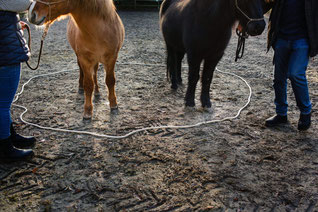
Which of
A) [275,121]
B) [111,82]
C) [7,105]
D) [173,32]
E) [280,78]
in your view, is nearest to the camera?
[7,105]

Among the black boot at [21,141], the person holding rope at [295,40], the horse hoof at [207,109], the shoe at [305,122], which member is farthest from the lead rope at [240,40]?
the black boot at [21,141]

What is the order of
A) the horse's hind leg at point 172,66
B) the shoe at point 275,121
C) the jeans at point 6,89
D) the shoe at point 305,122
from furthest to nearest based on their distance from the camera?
the horse's hind leg at point 172,66 → the shoe at point 275,121 → the shoe at point 305,122 → the jeans at point 6,89

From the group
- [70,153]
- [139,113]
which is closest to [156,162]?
[70,153]

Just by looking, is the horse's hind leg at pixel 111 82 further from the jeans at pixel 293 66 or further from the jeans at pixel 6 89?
the jeans at pixel 293 66

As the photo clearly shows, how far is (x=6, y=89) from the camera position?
2.22 meters

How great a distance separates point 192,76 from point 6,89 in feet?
7.36

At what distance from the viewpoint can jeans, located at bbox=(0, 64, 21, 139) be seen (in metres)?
2.17

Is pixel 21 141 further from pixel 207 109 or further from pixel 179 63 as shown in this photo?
pixel 179 63

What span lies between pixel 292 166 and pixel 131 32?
25.8 ft

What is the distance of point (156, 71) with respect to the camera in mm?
5320

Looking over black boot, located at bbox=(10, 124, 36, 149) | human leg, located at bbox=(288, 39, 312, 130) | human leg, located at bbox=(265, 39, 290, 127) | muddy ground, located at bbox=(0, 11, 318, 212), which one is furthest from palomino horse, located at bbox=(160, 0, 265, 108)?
black boot, located at bbox=(10, 124, 36, 149)

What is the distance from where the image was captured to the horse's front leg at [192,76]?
11.5 ft

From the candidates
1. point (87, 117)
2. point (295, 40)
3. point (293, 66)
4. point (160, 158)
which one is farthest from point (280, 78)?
point (87, 117)

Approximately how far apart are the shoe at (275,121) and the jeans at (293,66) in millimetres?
258
